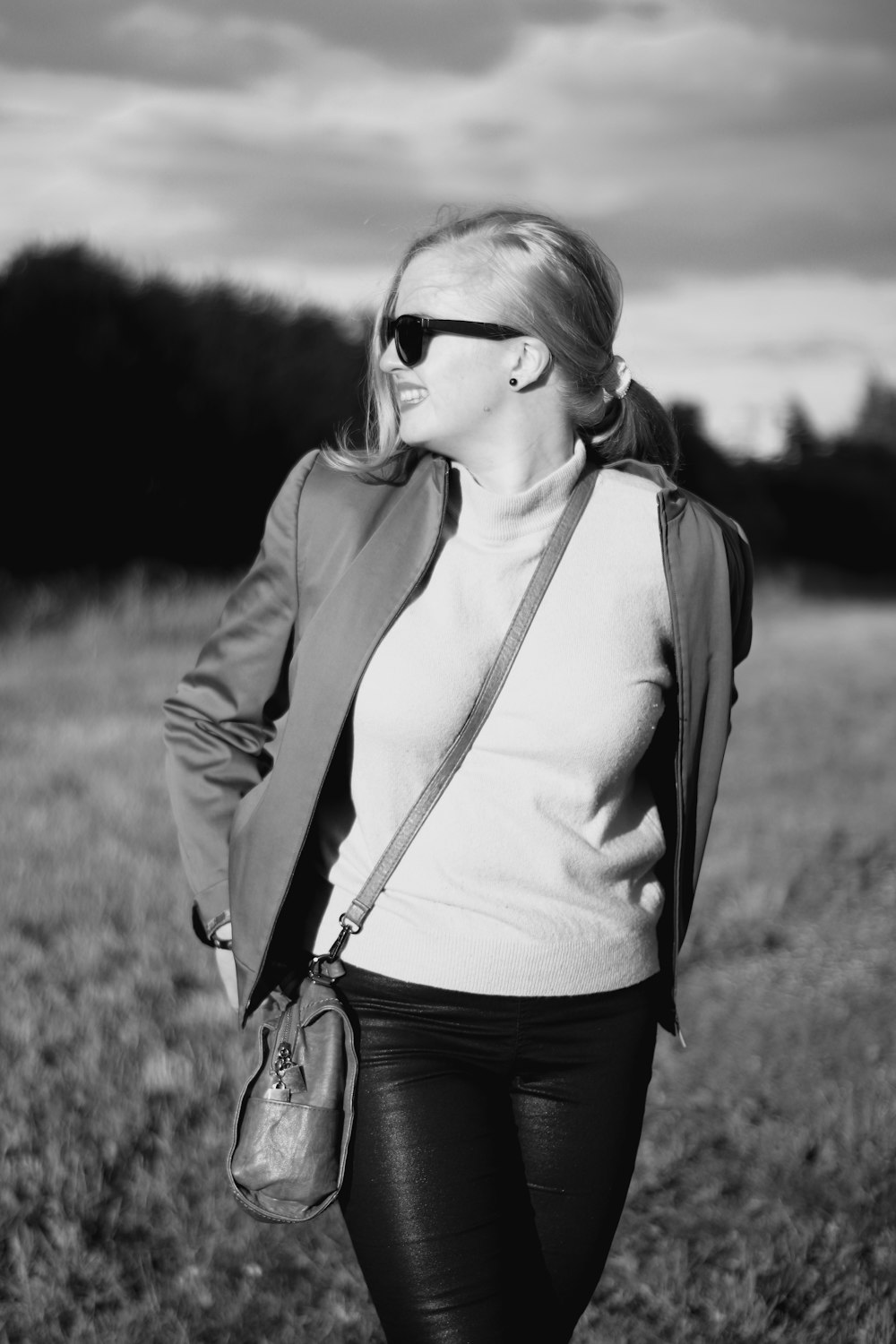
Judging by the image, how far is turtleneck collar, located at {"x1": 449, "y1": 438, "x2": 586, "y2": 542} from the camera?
2283 millimetres

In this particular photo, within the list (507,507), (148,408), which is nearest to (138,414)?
(148,408)

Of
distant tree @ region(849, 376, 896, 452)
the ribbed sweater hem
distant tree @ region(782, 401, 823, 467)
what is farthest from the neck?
distant tree @ region(849, 376, 896, 452)

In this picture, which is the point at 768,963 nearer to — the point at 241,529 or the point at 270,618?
the point at 270,618

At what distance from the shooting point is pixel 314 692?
84.6 inches

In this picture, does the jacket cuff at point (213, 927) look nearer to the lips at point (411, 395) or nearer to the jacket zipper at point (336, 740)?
the jacket zipper at point (336, 740)

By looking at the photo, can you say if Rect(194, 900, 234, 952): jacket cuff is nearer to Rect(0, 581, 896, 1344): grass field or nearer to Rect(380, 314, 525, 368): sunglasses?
Rect(380, 314, 525, 368): sunglasses

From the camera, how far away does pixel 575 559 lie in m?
2.27

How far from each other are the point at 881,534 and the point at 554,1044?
2304 cm

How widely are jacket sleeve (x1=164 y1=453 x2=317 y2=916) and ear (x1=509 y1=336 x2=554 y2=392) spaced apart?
1.26 ft

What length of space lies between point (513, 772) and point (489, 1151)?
22.6 inches

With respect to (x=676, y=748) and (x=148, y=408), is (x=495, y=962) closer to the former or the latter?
(x=676, y=748)

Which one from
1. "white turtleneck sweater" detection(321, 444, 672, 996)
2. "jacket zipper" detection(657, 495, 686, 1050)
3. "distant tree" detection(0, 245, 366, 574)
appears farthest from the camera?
"distant tree" detection(0, 245, 366, 574)

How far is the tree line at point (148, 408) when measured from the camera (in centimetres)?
1145

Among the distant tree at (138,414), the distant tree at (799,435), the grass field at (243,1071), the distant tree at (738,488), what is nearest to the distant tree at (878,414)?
the distant tree at (799,435)
